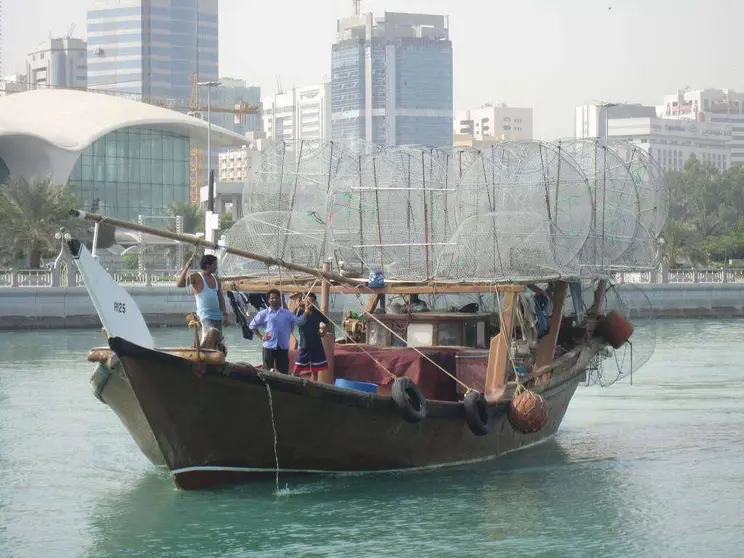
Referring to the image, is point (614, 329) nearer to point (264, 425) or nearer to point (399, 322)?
point (399, 322)

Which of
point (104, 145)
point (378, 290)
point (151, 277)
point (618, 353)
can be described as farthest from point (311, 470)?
point (104, 145)

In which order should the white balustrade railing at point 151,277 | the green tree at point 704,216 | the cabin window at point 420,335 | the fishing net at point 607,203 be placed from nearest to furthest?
the cabin window at point 420,335 → the fishing net at point 607,203 → the white balustrade railing at point 151,277 → the green tree at point 704,216

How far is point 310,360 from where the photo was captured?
51.6 ft

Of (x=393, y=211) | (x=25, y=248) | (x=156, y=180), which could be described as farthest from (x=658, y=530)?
(x=156, y=180)

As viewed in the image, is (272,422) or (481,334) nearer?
(272,422)

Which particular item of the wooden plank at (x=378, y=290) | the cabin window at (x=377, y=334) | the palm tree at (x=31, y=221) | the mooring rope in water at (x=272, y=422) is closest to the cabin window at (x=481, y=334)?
the wooden plank at (x=378, y=290)

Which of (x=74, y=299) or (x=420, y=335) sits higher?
(x=420, y=335)

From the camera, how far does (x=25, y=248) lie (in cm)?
5450

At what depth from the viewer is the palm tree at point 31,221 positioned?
54094mm

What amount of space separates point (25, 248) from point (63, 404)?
1250 inches

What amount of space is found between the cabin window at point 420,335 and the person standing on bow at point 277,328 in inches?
72.3

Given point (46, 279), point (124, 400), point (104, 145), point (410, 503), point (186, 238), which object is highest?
point (104, 145)

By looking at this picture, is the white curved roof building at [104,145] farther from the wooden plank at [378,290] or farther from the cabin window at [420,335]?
the cabin window at [420,335]

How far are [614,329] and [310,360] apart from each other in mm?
5981
